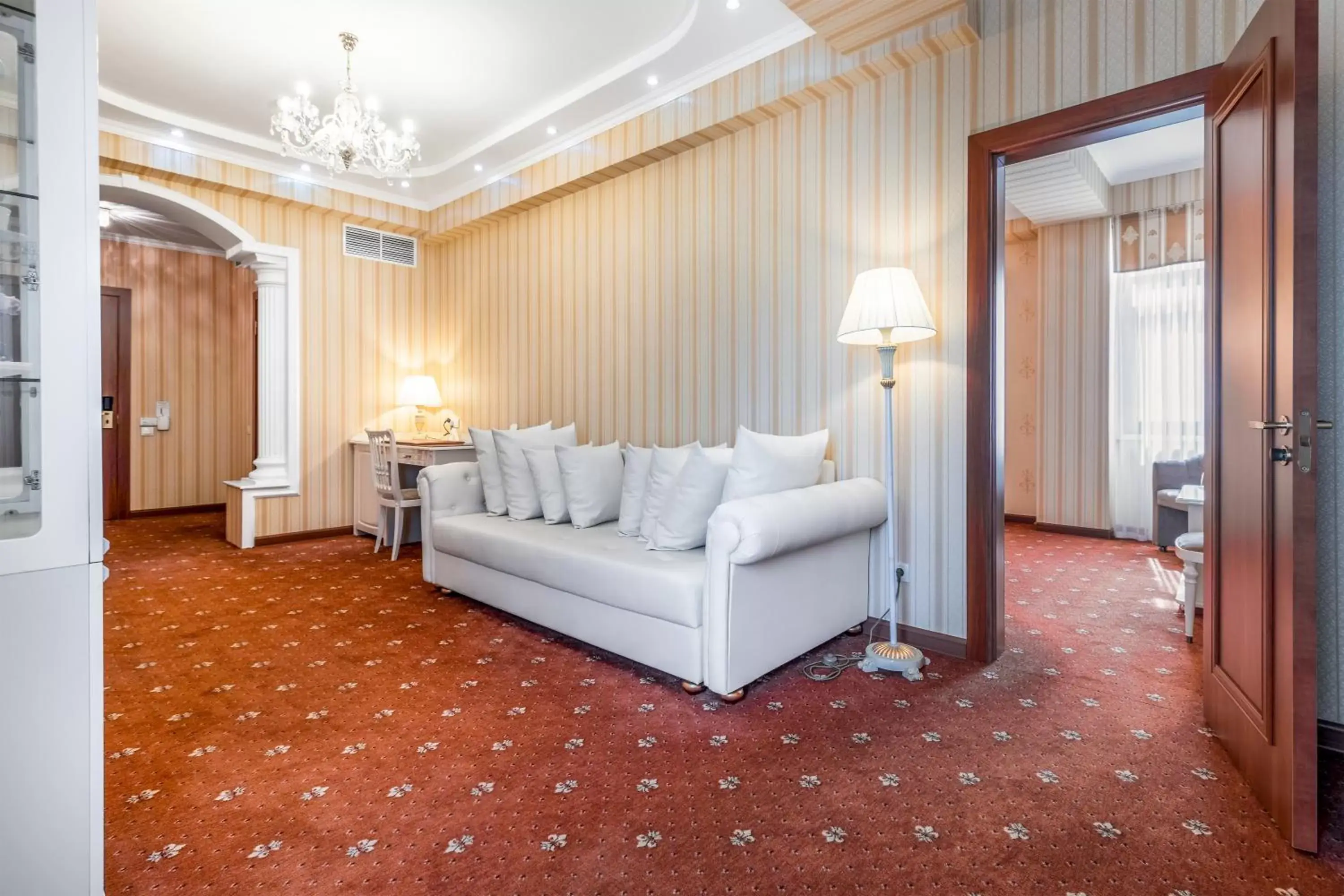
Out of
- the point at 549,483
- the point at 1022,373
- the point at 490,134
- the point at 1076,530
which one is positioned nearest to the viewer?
the point at 549,483

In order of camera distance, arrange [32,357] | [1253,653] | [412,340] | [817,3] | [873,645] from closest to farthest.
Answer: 1. [32,357]
2. [1253,653]
3. [817,3]
4. [873,645]
5. [412,340]

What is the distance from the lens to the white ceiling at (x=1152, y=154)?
4551 mm

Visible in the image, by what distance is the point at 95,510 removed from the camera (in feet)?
4.20

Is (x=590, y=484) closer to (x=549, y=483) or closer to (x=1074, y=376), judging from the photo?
(x=549, y=483)

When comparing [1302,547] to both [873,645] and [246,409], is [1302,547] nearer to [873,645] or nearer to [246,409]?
[873,645]

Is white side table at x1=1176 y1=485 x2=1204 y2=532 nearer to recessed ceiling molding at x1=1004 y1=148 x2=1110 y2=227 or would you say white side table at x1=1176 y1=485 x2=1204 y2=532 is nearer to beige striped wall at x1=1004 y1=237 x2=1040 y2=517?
recessed ceiling molding at x1=1004 y1=148 x2=1110 y2=227

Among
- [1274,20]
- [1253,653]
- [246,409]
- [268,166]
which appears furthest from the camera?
[246,409]

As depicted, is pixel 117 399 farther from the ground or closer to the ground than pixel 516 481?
farther from the ground

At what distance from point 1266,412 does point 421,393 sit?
542 centimetres

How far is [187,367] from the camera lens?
7043 millimetres

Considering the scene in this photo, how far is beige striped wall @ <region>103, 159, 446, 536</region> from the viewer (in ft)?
17.5

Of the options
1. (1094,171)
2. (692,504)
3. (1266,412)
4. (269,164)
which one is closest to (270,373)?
(269,164)

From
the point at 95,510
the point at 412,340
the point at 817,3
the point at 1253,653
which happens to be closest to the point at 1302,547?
the point at 1253,653

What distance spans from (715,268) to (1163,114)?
6.78 ft
